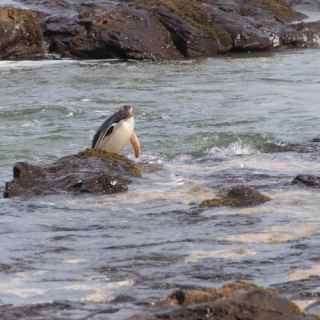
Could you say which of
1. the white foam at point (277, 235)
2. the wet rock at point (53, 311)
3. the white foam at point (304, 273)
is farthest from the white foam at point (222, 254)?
the wet rock at point (53, 311)

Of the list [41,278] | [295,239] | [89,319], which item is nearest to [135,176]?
[295,239]

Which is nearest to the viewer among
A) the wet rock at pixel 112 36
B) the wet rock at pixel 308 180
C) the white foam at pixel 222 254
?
the white foam at pixel 222 254

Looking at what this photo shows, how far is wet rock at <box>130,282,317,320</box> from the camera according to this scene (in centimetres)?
554

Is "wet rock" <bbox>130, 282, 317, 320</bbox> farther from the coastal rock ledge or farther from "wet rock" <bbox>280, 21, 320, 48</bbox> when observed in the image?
"wet rock" <bbox>280, 21, 320, 48</bbox>

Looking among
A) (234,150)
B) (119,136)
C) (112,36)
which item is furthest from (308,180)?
(112,36)

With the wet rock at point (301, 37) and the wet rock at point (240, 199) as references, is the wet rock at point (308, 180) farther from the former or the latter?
the wet rock at point (301, 37)

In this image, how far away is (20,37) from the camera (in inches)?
1045

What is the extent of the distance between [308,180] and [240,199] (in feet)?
3.60

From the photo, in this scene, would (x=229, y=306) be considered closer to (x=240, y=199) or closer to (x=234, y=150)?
(x=240, y=199)

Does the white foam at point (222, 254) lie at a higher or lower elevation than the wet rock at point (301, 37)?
lower

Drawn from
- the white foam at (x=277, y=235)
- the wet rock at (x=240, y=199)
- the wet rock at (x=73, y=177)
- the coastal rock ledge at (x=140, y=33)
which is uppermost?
the coastal rock ledge at (x=140, y=33)

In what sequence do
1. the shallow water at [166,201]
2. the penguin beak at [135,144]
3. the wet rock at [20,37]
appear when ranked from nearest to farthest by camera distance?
the shallow water at [166,201] < the penguin beak at [135,144] < the wet rock at [20,37]

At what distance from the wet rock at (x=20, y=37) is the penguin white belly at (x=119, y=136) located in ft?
45.5

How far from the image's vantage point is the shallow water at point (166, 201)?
24.6 ft
